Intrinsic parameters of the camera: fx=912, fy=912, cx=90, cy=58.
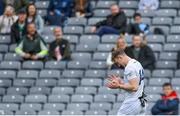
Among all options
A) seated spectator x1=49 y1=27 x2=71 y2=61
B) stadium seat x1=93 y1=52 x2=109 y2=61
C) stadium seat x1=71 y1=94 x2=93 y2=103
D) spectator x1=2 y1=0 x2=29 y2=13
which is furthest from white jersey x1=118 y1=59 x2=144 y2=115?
spectator x1=2 y1=0 x2=29 y2=13

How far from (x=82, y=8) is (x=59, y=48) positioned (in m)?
1.74

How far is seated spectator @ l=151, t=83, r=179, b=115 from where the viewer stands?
58.1 ft

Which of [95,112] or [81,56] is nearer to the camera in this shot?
[95,112]

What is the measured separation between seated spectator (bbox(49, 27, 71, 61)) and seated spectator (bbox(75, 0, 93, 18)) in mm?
1470

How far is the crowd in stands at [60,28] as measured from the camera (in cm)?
1894

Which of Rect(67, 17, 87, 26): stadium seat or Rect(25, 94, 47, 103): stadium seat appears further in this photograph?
Rect(67, 17, 87, 26): stadium seat

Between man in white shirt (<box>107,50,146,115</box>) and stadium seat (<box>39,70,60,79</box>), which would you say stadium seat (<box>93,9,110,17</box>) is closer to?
stadium seat (<box>39,70,60,79</box>)

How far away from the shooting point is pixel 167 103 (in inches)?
701

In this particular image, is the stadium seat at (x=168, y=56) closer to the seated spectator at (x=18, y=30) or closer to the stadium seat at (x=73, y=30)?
the stadium seat at (x=73, y=30)

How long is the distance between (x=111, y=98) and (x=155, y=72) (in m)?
1.10

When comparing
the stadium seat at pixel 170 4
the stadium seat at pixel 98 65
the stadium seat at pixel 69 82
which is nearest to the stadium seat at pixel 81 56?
the stadium seat at pixel 98 65

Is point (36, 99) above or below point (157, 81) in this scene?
below

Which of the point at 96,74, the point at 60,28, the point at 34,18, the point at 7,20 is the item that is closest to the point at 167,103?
the point at 96,74

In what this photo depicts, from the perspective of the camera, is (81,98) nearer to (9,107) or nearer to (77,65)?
(77,65)
